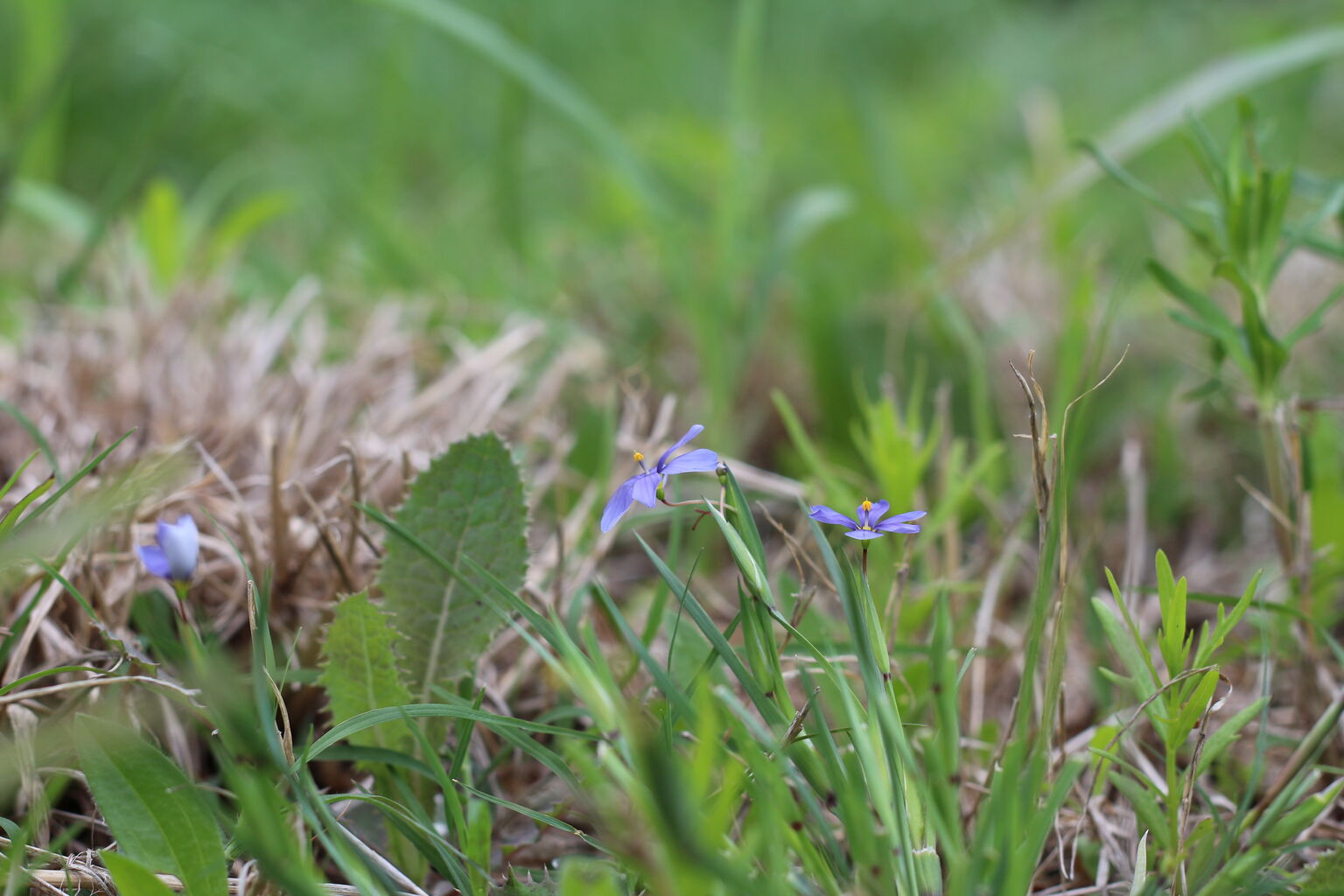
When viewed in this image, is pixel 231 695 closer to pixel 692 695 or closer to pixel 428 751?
pixel 428 751

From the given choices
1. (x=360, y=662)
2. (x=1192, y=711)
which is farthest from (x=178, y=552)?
(x=1192, y=711)

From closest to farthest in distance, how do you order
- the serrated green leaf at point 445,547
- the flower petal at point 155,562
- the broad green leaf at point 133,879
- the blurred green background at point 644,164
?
the broad green leaf at point 133,879
the flower petal at point 155,562
the serrated green leaf at point 445,547
the blurred green background at point 644,164

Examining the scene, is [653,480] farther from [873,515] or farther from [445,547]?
[445,547]

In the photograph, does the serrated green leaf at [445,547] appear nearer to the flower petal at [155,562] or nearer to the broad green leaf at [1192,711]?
the flower petal at [155,562]

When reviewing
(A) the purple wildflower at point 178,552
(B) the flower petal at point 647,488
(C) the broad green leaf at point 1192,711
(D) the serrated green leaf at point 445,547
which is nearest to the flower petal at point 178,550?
(A) the purple wildflower at point 178,552

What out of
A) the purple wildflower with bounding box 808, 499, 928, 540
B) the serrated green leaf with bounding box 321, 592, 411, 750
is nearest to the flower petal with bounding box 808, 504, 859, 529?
the purple wildflower with bounding box 808, 499, 928, 540
